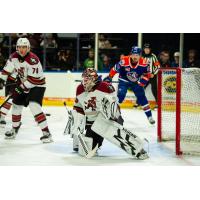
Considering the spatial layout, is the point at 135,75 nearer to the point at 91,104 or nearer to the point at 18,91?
the point at 18,91

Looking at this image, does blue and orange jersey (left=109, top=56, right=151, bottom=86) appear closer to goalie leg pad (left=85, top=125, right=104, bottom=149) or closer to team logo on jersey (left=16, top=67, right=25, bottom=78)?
team logo on jersey (left=16, top=67, right=25, bottom=78)

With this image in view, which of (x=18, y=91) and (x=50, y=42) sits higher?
(x=50, y=42)

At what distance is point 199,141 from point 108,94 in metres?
1.37

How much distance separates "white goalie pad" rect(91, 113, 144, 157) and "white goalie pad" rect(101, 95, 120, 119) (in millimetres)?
57

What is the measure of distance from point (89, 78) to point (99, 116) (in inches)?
14.1

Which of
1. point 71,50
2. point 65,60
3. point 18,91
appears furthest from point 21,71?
point 71,50

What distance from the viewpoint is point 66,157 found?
13.9ft

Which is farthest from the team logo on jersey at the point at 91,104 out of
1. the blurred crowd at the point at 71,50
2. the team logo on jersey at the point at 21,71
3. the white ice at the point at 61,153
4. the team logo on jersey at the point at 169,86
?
the blurred crowd at the point at 71,50

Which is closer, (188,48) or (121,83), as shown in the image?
(121,83)

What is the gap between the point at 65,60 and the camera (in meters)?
8.96

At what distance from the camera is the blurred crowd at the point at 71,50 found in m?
8.97

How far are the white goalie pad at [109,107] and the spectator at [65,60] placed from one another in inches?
194

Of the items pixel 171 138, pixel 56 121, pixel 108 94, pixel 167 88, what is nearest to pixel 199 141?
pixel 171 138

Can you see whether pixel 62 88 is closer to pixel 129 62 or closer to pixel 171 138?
pixel 129 62
